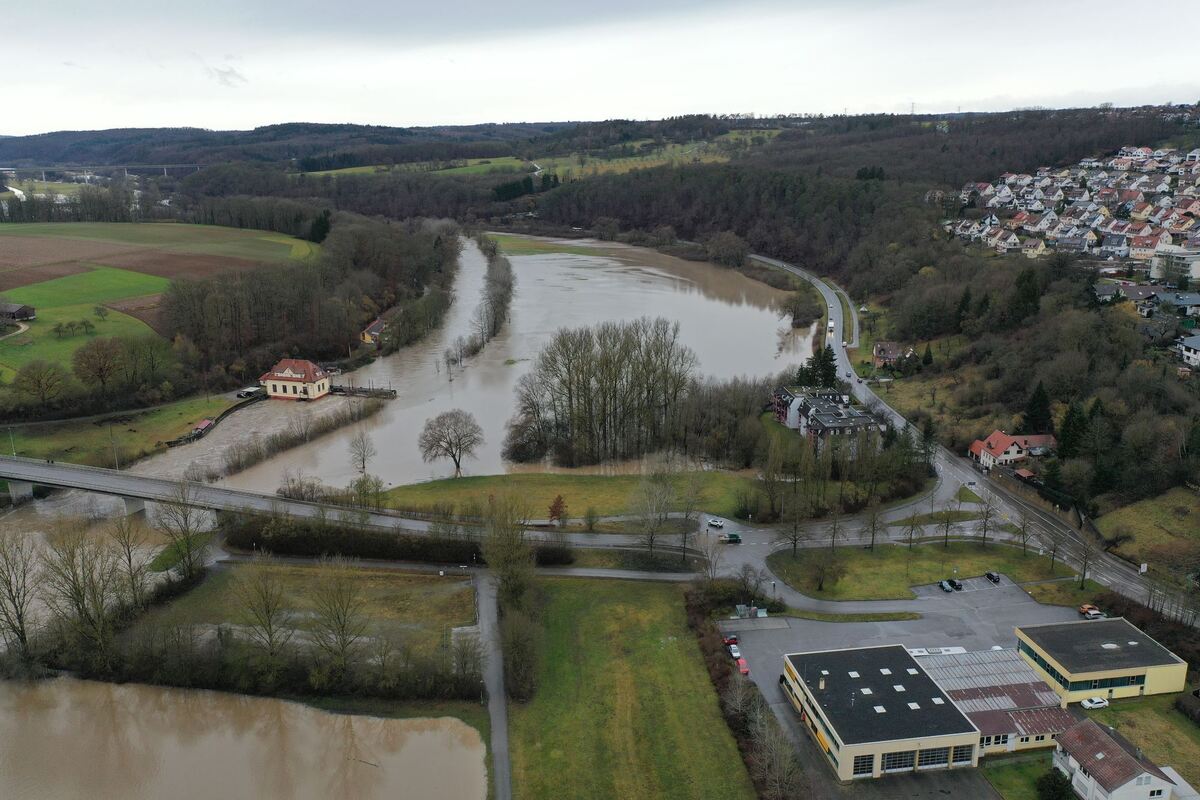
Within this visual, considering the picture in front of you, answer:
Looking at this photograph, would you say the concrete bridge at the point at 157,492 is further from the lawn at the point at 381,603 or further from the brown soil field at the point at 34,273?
the brown soil field at the point at 34,273

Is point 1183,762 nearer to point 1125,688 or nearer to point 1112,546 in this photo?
point 1125,688

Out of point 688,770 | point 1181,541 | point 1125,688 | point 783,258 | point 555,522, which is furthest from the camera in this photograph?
point 783,258

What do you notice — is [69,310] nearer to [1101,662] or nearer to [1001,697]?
[1001,697]

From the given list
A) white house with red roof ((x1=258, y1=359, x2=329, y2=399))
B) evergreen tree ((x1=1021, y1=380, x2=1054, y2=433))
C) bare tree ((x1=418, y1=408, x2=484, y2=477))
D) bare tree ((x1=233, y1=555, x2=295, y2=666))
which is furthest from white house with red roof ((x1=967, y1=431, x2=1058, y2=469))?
white house with red roof ((x1=258, y1=359, x2=329, y2=399))

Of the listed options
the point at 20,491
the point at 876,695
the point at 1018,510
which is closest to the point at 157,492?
the point at 20,491

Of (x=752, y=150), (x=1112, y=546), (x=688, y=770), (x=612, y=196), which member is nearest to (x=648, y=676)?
(x=688, y=770)

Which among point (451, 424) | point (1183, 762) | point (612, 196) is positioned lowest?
point (1183, 762)

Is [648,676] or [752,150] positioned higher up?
[752,150]
